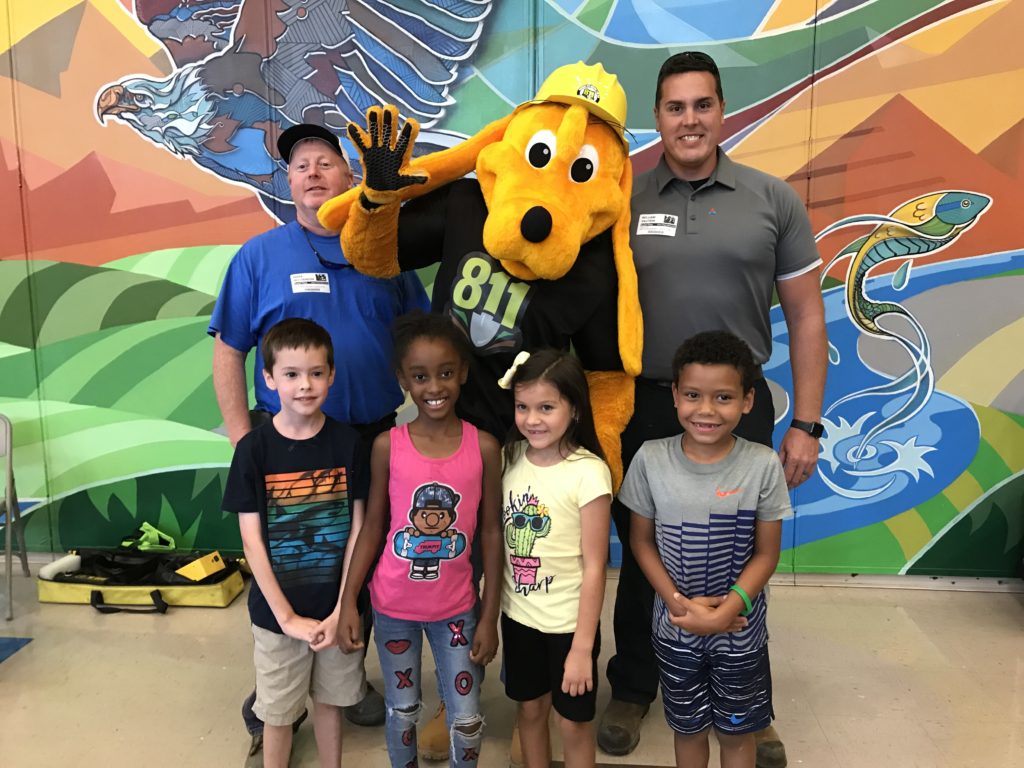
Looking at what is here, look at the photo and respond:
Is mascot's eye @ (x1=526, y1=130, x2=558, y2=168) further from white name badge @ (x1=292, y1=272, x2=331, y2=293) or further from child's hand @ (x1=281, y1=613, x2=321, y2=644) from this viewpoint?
child's hand @ (x1=281, y1=613, x2=321, y2=644)

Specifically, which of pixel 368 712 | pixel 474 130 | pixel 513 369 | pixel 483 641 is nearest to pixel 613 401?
pixel 513 369

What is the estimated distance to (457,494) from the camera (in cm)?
151

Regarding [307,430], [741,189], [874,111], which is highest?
[874,111]

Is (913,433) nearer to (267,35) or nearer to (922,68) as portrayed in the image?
(922,68)

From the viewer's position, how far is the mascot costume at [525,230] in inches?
60.7

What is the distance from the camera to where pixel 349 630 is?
1.56 meters

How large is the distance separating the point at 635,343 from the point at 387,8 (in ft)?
6.66

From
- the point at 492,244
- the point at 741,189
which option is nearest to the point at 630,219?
the point at 741,189

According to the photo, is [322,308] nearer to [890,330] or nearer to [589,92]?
[589,92]

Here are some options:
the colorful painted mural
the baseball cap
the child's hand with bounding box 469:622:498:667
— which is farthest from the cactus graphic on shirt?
the colorful painted mural

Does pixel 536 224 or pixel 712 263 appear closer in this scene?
pixel 536 224

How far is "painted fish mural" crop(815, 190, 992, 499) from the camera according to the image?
277 centimetres

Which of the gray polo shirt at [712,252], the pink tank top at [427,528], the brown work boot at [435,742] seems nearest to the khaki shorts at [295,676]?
the pink tank top at [427,528]

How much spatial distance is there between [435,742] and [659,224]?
4.93 ft
